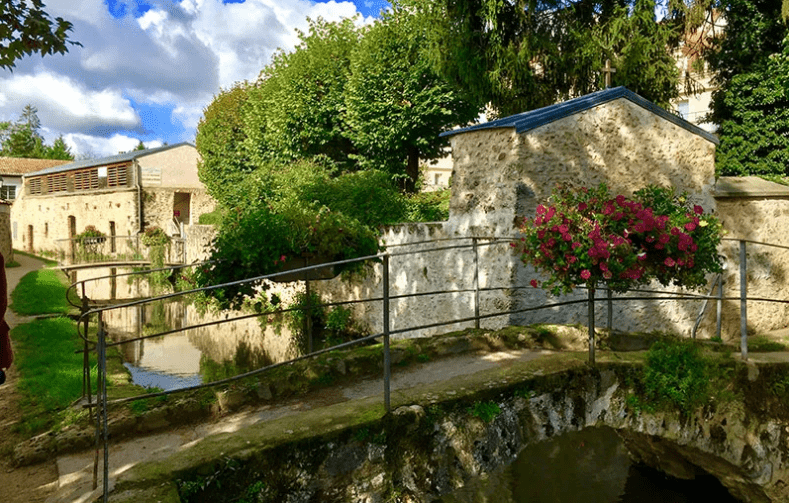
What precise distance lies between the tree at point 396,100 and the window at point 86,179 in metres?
19.1

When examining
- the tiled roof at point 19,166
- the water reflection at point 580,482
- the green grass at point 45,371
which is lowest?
the water reflection at point 580,482

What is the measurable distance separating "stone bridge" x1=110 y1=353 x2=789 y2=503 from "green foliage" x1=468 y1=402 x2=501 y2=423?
0.7 inches

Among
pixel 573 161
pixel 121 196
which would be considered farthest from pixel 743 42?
pixel 121 196

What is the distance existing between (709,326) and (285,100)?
45.6 feet

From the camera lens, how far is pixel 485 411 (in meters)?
4.05

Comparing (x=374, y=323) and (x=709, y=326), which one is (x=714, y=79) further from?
(x=374, y=323)

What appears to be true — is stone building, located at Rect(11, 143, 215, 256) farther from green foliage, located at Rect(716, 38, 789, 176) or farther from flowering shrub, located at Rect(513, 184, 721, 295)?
flowering shrub, located at Rect(513, 184, 721, 295)

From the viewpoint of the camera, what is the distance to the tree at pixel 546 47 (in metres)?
12.9

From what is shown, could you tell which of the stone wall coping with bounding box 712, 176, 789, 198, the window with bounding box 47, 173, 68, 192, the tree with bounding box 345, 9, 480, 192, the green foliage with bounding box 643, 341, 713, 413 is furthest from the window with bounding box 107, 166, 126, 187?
the green foliage with bounding box 643, 341, 713, 413

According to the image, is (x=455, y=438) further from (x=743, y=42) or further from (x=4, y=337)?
(x=743, y=42)

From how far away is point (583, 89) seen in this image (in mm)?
13852

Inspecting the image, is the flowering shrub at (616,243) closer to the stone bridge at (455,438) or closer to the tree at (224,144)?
the stone bridge at (455,438)

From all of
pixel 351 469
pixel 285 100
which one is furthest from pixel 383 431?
pixel 285 100

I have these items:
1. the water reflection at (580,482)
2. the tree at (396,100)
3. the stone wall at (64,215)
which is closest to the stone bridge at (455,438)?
the water reflection at (580,482)
